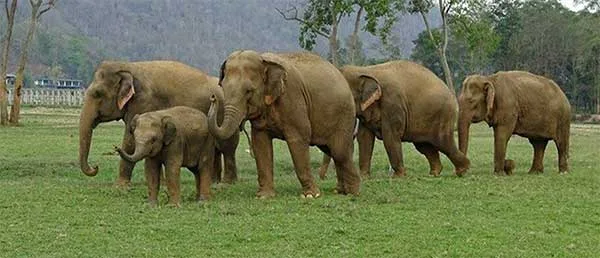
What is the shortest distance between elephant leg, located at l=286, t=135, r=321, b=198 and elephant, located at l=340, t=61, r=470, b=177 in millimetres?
3074

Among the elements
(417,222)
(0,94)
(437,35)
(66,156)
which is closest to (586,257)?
(417,222)

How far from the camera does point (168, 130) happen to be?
1188 centimetres

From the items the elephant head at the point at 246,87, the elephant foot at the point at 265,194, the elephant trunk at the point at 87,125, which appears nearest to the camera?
the elephant head at the point at 246,87

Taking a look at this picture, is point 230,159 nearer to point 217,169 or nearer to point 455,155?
point 217,169

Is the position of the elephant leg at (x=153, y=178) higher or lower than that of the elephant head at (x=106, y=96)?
lower

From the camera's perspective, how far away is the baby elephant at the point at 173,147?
1166 centimetres

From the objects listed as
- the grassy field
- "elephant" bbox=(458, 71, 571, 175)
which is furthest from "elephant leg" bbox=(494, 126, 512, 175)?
the grassy field

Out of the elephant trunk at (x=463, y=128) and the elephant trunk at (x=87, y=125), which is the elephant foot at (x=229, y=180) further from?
the elephant trunk at (x=463, y=128)

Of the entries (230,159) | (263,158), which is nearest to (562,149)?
(230,159)

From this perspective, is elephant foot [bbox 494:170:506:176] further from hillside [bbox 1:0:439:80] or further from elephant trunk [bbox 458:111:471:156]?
hillside [bbox 1:0:439:80]

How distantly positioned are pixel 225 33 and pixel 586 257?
189 meters

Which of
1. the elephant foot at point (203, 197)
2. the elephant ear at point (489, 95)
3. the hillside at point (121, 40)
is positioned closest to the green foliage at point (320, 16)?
the elephant ear at point (489, 95)

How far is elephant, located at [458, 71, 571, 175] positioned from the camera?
17156 mm

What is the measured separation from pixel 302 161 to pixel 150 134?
2266 mm
